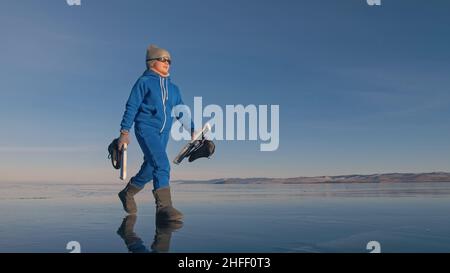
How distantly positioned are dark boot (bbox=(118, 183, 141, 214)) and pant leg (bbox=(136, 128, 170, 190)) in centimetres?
53

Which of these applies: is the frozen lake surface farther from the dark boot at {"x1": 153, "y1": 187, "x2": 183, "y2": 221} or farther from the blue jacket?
the blue jacket

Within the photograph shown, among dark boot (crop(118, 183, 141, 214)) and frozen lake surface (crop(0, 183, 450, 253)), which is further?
dark boot (crop(118, 183, 141, 214))

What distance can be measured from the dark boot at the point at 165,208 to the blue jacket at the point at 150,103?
731 millimetres

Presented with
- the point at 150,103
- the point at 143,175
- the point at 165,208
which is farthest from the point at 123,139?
the point at 165,208

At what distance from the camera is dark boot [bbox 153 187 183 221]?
4.59 meters

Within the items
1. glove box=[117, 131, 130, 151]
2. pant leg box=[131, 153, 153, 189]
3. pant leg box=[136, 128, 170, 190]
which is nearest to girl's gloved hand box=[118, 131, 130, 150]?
glove box=[117, 131, 130, 151]

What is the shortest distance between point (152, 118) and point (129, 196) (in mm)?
1134

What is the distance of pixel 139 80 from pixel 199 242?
2.20m

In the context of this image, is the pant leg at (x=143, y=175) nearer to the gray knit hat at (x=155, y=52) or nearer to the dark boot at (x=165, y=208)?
the dark boot at (x=165, y=208)

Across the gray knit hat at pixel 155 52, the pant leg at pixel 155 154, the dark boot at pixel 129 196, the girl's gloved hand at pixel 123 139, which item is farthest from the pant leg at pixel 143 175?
the gray knit hat at pixel 155 52

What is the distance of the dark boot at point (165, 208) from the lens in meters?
4.59

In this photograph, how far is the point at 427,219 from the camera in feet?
15.6
